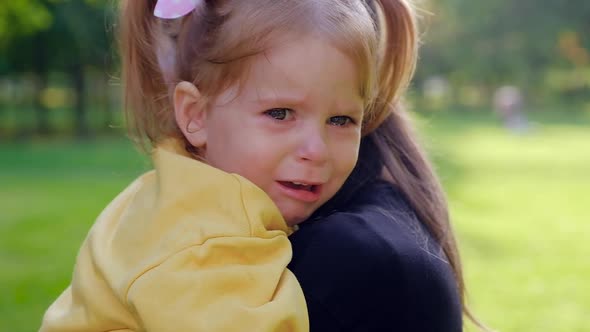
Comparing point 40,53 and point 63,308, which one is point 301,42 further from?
point 40,53

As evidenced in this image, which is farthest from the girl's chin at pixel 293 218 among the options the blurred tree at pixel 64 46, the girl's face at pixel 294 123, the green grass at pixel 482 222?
the blurred tree at pixel 64 46

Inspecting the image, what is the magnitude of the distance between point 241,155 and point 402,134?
1.66ft

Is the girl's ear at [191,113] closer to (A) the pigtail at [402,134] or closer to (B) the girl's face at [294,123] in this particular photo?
(B) the girl's face at [294,123]

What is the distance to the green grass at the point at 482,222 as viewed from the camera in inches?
250

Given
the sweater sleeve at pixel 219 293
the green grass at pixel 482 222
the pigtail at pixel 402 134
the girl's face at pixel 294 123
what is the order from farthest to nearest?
the green grass at pixel 482 222, the pigtail at pixel 402 134, the girl's face at pixel 294 123, the sweater sleeve at pixel 219 293

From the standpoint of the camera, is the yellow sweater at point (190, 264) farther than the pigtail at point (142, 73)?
No

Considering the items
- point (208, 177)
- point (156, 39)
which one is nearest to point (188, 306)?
point (208, 177)

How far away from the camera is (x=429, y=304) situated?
177 centimetres

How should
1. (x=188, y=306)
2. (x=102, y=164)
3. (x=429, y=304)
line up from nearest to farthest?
1. (x=188, y=306)
2. (x=429, y=304)
3. (x=102, y=164)

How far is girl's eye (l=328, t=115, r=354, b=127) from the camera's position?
1966 millimetres

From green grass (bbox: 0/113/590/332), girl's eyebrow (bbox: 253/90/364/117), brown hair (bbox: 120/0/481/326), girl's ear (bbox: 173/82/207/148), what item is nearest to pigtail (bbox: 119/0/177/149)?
brown hair (bbox: 120/0/481/326)

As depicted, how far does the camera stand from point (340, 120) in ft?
6.49

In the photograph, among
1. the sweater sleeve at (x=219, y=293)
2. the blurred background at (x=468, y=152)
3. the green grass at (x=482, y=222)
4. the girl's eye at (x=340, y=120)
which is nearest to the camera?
the sweater sleeve at (x=219, y=293)

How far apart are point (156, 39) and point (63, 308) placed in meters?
0.71
